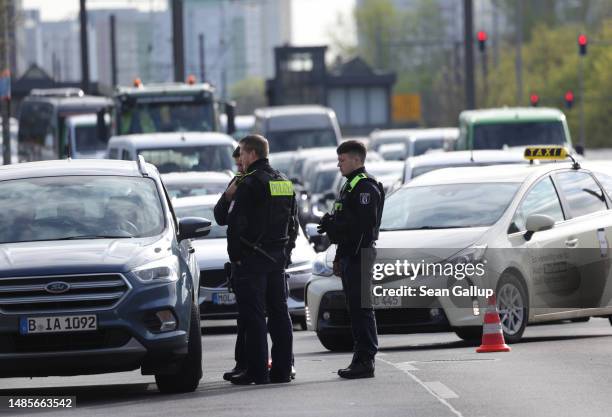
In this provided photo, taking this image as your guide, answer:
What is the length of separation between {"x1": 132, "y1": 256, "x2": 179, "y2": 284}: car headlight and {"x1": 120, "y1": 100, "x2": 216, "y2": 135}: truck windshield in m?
24.5

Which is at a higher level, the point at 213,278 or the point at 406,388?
the point at 406,388

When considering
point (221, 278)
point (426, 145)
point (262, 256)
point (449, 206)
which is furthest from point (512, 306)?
point (426, 145)

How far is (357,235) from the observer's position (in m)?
12.4

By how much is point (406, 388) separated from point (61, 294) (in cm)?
224

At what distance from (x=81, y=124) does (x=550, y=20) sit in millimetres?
75511

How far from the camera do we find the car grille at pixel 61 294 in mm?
11477

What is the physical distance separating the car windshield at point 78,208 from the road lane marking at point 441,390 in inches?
84.9

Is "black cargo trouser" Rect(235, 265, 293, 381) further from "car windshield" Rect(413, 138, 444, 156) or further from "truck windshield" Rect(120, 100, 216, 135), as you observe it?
"car windshield" Rect(413, 138, 444, 156)

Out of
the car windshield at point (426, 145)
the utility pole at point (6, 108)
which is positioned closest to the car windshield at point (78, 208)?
the utility pole at point (6, 108)

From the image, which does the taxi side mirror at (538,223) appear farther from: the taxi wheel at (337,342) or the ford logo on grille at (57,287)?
the ford logo on grille at (57,287)

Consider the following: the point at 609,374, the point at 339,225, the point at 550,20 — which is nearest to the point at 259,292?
the point at 339,225

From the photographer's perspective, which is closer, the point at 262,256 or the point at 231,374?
the point at 262,256

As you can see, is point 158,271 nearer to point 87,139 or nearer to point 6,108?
point 6,108

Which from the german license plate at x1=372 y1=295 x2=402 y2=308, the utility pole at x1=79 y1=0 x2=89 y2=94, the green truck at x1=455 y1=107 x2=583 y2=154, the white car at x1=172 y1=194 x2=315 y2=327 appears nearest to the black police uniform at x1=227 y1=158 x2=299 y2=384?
the german license plate at x1=372 y1=295 x2=402 y2=308
